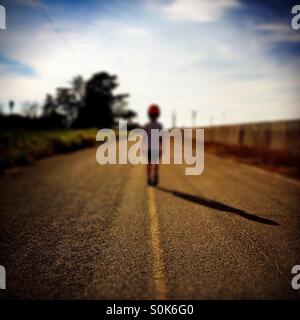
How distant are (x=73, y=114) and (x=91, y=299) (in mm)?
104597

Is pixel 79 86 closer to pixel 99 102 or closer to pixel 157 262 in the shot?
pixel 99 102

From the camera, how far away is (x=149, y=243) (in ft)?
13.1

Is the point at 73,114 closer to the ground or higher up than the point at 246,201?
higher up

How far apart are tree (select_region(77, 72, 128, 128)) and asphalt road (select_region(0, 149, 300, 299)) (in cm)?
7029

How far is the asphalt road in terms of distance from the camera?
9.49ft

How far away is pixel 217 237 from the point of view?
420cm

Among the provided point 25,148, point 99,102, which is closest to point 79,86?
point 99,102

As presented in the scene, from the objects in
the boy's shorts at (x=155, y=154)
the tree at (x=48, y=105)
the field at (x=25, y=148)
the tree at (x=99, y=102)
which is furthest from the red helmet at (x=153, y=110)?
the tree at (x=48, y=105)

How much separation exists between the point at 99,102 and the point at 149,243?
77484 mm

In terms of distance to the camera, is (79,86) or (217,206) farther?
(79,86)
